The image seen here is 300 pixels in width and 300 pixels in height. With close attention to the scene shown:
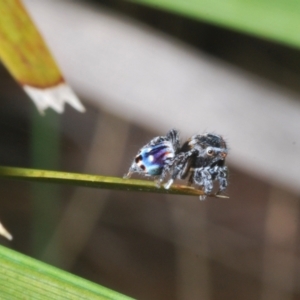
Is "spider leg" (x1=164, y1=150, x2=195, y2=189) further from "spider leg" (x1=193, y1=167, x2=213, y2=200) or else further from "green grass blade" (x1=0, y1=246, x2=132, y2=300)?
"green grass blade" (x1=0, y1=246, x2=132, y2=300)

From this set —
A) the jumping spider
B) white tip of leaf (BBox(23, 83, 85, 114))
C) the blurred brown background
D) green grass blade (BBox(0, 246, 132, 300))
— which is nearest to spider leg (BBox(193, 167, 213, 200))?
the jumping spider

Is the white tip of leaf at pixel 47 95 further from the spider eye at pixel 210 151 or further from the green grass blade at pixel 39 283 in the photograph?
the green grass blade at pixel 39 283

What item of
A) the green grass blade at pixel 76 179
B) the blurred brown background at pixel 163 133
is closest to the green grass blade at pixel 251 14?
the green grass blade at pixel 76 179

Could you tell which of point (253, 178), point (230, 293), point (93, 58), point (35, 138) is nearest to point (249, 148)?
point (253, 178)

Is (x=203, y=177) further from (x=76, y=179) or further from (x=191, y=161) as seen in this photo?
(x=76, y=179)

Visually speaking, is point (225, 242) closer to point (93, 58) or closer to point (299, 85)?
point (299, 85)

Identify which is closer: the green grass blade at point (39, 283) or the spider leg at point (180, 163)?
the green grass blade at point (39, 283)
